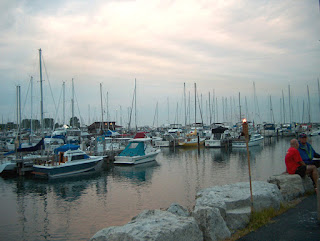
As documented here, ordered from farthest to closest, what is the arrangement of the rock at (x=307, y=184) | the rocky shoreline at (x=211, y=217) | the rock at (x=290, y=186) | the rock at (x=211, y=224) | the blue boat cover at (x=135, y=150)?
1. the blue boat cover at (x=135, y=150)
2. the rock at (x=307, y=184)
3. the rock at (x=290, y=186)
4. the rock at (x=211, y=224)
5. the rocky shoreline at (x=211, y=217)

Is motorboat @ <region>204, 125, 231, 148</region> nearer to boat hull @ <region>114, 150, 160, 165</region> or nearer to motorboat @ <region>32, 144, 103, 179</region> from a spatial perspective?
boat hull @ <region>114, 150, 160, 165</region>

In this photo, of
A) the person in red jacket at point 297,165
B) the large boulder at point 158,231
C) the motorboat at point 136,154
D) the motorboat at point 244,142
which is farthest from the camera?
the motorboat at point 244,142

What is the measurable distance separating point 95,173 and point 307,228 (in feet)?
84.1

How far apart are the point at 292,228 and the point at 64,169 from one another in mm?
24393

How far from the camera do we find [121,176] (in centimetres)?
2858

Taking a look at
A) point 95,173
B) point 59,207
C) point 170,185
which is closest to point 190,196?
point 170,185

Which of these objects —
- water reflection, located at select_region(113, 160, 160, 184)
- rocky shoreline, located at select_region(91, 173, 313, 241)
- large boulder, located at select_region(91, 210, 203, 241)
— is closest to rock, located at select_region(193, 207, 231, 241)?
rocky shoreline, located at select_region(91, 173, 313, 241)

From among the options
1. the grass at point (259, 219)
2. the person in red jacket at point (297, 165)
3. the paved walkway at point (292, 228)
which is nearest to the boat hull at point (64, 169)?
the person in red jacket at point (297, 165)

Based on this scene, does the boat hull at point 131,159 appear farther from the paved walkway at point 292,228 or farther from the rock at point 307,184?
the paved walkway at point 292,228

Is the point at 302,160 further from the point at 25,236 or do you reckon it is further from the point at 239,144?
the point at 239,144

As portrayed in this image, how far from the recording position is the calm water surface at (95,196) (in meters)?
14.1

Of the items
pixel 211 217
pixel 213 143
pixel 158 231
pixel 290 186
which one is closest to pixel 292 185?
pixel 290 186

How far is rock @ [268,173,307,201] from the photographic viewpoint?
10.3 m

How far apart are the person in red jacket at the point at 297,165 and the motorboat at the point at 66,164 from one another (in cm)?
2236
